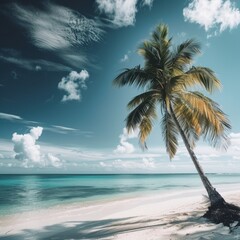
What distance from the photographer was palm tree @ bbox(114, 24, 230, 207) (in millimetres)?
10164

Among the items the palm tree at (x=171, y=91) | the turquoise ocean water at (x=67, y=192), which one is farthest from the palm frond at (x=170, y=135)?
the turquoise ocean water at (x=67, y=192)

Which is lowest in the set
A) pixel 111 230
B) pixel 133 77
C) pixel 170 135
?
pixel 111 230

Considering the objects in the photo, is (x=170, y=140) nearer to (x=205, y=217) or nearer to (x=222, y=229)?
(x=205, y=217)

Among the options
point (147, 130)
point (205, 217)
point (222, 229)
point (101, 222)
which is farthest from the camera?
point (147, 130)

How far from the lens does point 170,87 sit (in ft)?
34.3

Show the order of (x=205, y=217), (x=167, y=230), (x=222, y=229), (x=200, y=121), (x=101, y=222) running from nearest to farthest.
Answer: (x=222, y=229)
(x=167, y=230)
(x=205, y=217)
(x=200, y=121)
(x=101, y=222)

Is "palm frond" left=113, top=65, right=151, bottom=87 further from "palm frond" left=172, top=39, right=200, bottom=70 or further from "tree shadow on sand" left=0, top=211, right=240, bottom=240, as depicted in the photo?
"tree shadow on sand" left=0, top=211, right=240, bottom=240

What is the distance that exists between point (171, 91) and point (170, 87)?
0.26 m

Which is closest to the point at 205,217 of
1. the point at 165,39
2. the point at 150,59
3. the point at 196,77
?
the point at 196,77

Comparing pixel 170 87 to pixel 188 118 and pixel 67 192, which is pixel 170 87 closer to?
pixel 188 118

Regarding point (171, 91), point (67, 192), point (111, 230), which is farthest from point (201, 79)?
point (67, 192)

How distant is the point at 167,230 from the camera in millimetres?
7777

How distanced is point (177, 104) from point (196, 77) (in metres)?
1.42

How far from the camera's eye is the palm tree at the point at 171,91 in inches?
400
